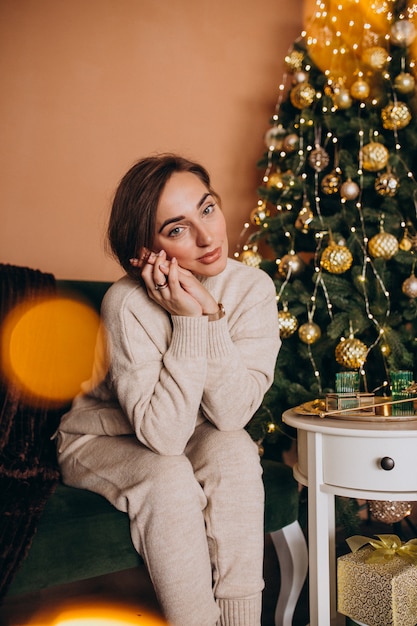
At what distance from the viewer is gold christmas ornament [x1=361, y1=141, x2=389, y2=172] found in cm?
199

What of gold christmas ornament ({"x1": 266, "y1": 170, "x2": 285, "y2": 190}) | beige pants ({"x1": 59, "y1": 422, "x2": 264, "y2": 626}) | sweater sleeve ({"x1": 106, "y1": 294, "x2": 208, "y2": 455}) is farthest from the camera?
gold christmas ornament ({"x1": 266, "y1": 170, "x2": 285, "y2": 190})

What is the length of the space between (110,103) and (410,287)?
130 cm

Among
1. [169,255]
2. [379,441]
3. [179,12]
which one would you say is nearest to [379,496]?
[379,441]

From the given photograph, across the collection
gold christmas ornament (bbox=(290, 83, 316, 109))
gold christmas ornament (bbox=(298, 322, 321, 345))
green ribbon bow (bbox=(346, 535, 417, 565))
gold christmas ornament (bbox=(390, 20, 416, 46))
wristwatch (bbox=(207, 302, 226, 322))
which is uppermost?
gold christmas ornament (bbox=(390, 20, 416, 46))

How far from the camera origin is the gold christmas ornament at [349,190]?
2023 mm

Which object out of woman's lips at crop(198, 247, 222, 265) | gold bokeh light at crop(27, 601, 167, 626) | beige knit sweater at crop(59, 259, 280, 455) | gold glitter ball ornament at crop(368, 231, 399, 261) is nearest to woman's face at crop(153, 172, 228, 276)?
woman's lips at crop(198, 247, 222, 265)

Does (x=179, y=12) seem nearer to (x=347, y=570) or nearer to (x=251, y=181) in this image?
(x=251, y=181)

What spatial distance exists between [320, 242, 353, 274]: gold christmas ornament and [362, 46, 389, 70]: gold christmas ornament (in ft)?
1.95

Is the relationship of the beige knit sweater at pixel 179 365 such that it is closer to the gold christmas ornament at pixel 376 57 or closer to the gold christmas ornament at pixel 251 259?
the gold christmas ornament at pixel 251 259

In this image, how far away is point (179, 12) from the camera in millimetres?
2529

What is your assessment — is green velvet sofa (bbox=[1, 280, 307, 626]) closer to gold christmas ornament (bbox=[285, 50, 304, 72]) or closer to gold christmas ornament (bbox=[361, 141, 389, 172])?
gold christmas ornament (bbox=[361, 141, 389, 172])

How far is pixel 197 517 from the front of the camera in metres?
1.24

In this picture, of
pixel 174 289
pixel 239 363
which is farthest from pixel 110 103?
pixel 239 363

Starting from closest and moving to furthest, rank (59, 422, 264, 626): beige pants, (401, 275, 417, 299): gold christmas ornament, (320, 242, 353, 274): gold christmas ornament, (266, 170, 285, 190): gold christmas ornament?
1. (59, 422, 264, 626): beige pants
2. (401, 275, 417, 299): gold christmas ornament
3. (320, 242, 353, 274): gold christmas ornament
4. (266, 170, 285, 190): gold christmas ornament
